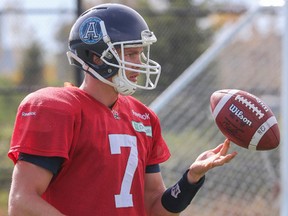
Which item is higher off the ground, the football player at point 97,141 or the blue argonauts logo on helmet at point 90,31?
the blue argonauts logo on helmet at point 90,31

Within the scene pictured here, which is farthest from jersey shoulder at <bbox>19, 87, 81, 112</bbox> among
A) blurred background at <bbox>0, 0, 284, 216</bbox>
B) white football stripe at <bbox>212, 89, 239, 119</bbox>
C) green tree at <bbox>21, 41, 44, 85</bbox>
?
green tree at <bbox>21, 41, 44, 85</bbox>

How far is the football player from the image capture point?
298 cm

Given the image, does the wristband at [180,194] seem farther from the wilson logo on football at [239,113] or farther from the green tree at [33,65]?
the green tree at [33,65]

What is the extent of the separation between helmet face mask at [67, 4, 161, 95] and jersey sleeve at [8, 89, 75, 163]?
0.29 meters

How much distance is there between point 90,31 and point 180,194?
0.80m

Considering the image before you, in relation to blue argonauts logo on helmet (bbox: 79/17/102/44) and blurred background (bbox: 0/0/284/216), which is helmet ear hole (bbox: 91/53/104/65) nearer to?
blue argonauts logo on helmet (bbox: 79/17/102/44)

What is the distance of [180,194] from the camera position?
134 inches

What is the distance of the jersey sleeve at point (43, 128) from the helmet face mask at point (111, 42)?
288mm

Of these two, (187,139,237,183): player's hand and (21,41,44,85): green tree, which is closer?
(187,139,237,183): player's hand

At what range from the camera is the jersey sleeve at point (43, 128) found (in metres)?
2.97

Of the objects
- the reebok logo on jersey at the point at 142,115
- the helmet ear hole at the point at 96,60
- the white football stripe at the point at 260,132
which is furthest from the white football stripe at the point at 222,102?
the helmet ear hole at the point at 96,60

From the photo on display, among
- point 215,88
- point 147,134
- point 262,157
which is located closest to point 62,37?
point 215,88

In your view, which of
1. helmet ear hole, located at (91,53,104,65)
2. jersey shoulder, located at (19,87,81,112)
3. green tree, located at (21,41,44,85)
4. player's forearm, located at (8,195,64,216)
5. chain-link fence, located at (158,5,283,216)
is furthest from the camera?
green tree, located at (21,41,44,85)

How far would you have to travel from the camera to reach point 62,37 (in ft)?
25.8
